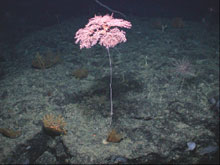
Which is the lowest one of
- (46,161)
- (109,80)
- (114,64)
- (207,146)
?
(46,161)

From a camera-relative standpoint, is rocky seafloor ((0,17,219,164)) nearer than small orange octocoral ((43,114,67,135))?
Yes

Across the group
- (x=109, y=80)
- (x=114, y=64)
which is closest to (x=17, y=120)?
(x=109, y=80)

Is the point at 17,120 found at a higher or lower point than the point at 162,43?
lower

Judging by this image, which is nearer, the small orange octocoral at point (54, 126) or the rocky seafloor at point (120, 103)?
the rocky seafloor at point (120, 103)

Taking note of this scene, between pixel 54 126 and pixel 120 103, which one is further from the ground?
pixel 120 103

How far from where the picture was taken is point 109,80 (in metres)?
6.90

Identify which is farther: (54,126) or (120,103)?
(120,103)

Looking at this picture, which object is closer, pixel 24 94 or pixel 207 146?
pixel 207 146

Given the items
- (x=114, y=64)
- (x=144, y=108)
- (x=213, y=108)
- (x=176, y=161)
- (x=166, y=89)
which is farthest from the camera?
(x=114, y=64)

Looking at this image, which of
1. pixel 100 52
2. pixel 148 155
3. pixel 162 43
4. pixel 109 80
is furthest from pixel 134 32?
pixel 148 155

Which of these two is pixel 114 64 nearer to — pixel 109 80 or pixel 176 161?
pixel 109 80

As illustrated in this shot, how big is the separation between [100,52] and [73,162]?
6.77 meters

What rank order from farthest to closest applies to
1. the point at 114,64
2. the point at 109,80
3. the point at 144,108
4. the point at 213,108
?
the point at 114,64, the point at 109,80, the point at 144,108, the point at 213,108

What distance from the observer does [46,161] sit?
397 centimetres
